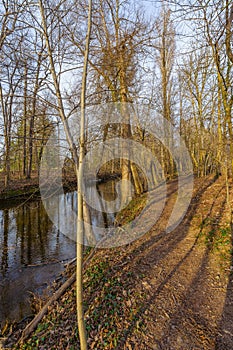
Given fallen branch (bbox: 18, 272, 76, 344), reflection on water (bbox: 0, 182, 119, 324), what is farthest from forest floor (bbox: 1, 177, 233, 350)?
reflection on water (bbox: 0, 182, 119, 324)

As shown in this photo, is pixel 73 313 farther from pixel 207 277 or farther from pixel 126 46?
pixel 126 46

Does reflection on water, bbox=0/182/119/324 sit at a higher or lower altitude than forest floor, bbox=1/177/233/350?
lower

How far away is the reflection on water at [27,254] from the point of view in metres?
4.62

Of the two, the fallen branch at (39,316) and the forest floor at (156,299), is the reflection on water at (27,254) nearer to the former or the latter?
the fallen branch at (39,316)

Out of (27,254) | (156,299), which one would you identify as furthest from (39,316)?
(27,254)

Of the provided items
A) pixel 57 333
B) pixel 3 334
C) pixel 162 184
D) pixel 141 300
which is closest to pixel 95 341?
pixel 57 333

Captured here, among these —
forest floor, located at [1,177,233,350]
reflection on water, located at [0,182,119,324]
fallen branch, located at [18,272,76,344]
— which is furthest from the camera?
reflection on water, located at [0,182,119,324]

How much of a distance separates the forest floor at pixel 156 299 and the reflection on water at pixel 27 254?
3.52 ft

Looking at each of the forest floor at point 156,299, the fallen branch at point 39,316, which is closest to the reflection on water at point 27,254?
the fallen branch at point 39,316

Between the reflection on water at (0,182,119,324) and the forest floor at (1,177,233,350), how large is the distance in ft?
3.52

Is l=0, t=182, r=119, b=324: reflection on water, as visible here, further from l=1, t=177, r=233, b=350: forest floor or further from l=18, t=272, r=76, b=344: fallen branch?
l=1, t=177, r=233, b=350: forest floor

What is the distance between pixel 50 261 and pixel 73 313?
3.10 m

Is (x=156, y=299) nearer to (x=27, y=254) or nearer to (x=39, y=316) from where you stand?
(x=39, y=316)

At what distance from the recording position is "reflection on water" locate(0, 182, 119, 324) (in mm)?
4617
